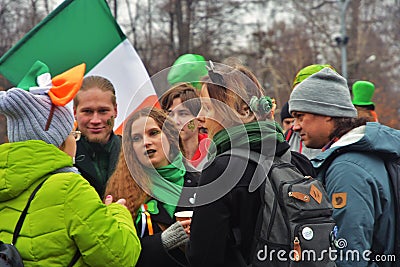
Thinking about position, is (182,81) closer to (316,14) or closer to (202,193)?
(202,193)

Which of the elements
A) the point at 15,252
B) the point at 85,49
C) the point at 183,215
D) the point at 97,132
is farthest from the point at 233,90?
the point at 85,49

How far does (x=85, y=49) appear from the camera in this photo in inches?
234

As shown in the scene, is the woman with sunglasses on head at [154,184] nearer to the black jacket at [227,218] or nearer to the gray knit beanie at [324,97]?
the black jacket at [227,218]

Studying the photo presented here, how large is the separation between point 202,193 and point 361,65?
29.0 metres

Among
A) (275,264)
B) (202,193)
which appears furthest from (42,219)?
(275,264)

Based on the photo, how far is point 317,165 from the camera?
381 cm

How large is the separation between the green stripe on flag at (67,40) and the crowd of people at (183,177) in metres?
1.54

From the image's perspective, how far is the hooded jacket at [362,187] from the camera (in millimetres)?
3572

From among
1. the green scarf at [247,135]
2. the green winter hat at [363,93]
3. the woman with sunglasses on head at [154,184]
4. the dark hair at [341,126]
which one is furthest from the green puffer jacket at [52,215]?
the green winter hat at [363,93]

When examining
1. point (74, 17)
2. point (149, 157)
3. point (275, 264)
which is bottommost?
point (275, 264)

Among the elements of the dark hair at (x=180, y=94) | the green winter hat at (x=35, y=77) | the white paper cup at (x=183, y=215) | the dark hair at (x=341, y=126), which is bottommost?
the white paper cup at (x=183, y=215)

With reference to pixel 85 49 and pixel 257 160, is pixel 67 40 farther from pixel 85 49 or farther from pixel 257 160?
pixel 257 160

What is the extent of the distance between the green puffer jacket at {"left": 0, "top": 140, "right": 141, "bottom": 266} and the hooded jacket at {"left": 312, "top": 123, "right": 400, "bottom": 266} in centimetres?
121

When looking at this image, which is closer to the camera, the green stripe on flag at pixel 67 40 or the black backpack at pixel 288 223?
the black backpack at pixel 288 223
